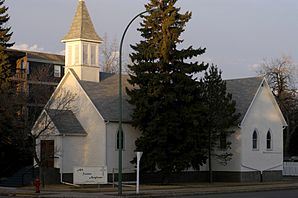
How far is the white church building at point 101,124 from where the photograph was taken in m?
46.5

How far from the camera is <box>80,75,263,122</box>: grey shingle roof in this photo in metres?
47.9

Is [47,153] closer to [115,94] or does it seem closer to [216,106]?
[115,94]

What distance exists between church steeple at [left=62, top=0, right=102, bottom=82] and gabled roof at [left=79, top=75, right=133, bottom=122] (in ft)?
4.27

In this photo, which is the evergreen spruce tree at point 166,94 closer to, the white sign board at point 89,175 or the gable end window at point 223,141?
the white sign board at point 89,175

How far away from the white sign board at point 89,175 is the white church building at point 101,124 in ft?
11.0

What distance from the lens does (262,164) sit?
2128 inches

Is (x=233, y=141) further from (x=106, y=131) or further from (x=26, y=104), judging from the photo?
(x=26, y=104)

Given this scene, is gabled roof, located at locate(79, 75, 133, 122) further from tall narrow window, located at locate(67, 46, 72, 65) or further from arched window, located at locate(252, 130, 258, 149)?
arched window, located at locate(252, 130, 258, 149)

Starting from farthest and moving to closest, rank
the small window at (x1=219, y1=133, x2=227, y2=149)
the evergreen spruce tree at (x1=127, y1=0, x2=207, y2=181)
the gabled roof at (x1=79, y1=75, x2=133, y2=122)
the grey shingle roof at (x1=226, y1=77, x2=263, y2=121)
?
the grey shingle roof at (x1=226, y1=77, x2=263, y2=121)
the small window at (x1=219, y1=133, x2=227, y2=149)
the gabled roof at (x1=79, y1=75, x2=133, y2=122)
the evergreen spruce tree at (x1=127, y1=0, x2=207, y2=181)

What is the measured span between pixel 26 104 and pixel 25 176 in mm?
5561

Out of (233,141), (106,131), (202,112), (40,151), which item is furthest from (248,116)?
(40,151)

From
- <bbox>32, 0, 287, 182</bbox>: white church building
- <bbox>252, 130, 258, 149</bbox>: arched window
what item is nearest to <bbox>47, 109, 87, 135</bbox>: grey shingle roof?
<bbox>32, 0, 287, 182</bbox>: white church building

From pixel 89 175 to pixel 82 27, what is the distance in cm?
1453

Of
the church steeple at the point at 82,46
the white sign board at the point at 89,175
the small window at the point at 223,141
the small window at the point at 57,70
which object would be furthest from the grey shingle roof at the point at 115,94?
the small window at the point at 57,70
